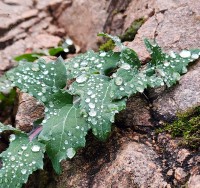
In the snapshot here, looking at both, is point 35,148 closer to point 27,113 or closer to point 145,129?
point 27,113

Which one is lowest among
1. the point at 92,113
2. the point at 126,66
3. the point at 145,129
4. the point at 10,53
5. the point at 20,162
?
the point at 10,53

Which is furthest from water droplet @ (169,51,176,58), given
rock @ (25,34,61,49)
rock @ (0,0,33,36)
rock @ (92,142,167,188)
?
rock @ (0,0,33,36)

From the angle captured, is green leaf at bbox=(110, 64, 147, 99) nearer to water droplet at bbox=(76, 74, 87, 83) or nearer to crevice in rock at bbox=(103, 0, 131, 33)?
water droplet at bbox=(76, 74, 87, 83)

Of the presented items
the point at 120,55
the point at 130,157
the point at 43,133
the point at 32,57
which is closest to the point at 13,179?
→ the point at 43,133

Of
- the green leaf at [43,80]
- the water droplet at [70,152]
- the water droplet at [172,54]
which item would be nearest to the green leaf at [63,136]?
the water droplet at [70,152]

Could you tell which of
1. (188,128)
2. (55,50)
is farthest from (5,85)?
(188,128)
